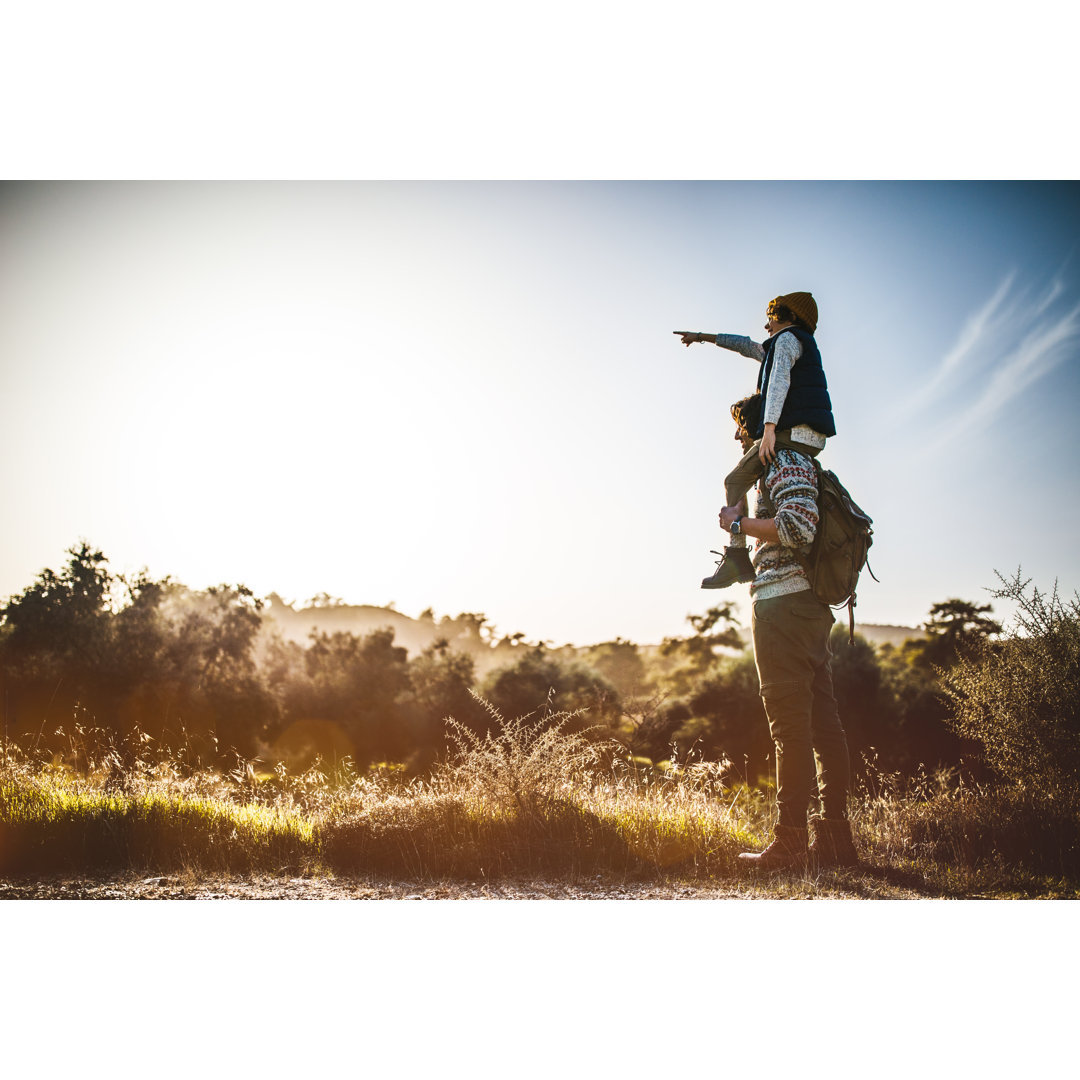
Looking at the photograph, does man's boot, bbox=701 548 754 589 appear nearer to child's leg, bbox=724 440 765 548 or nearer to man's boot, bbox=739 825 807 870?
child's leg, bbox=724 440 765 548

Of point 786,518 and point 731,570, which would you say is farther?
point 731,570

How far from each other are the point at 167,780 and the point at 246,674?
12.8m

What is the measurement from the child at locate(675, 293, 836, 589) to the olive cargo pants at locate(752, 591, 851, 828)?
27 centimetres

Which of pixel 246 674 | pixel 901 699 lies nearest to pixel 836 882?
pixel 901 699

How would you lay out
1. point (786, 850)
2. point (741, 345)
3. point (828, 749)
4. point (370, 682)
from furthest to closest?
point (370, 682) < point (741, 345) < point (828, 749) < point (786, 850)

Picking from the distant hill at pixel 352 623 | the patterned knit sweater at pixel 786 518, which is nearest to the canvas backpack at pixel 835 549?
the patterned knit sweater at pixel 786 518

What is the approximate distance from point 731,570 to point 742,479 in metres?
0.45

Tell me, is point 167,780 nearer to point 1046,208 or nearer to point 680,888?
point 680,888

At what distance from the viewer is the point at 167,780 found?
3.96 meters

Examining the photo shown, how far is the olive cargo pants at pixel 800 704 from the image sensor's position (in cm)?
301

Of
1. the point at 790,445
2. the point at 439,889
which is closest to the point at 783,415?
the point at 790,445

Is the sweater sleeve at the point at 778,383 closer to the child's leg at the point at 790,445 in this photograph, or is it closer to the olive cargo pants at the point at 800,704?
the child's leg at the point at 790,445

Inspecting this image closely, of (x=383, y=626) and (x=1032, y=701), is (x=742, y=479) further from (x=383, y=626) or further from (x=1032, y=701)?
(x=383, y=626)

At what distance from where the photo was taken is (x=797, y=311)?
11.0 feet
